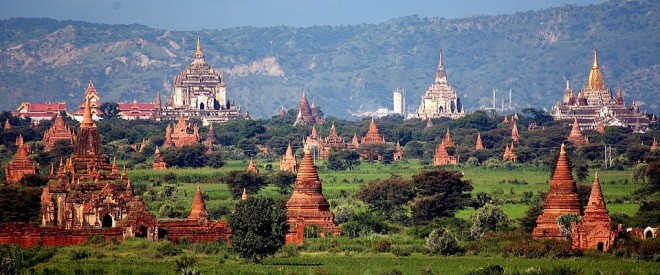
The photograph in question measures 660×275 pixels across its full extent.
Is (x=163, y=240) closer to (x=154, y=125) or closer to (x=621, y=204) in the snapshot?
(x=621, y=204)

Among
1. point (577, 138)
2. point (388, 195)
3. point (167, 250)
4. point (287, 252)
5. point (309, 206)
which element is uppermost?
point (577, 138)

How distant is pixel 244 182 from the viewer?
268 ft

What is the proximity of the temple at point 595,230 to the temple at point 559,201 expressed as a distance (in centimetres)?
298

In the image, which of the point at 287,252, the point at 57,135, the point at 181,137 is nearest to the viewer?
the point at 287,252

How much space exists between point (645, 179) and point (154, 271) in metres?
40.9

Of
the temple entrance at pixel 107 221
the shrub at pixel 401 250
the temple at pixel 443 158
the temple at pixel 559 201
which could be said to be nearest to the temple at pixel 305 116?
the temple at pixel 443 158

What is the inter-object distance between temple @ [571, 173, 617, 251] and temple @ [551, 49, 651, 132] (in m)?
86.2

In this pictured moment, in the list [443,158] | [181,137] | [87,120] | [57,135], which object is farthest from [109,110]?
[87,120]

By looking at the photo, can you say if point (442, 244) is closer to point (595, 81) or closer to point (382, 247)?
point (382, 247)

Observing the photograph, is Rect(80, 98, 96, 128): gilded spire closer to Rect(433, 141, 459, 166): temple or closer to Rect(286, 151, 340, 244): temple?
Rect(286, 151, 340, 244): temple

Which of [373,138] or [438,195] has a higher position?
[373,138]

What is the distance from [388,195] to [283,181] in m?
11.0

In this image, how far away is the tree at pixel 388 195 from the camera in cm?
7419

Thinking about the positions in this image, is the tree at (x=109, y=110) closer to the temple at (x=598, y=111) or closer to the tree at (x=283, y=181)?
the temple at (x=598, y=111)
